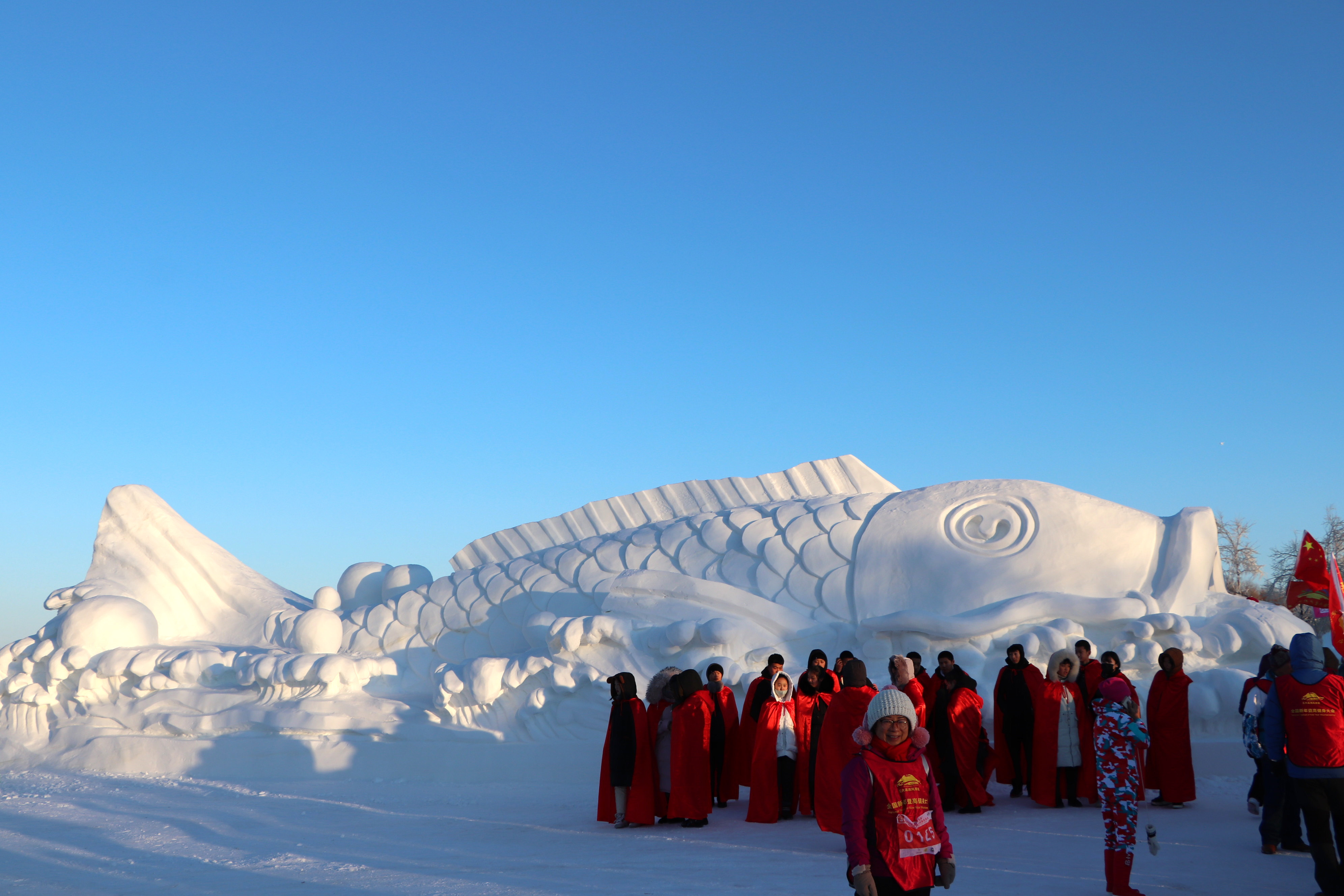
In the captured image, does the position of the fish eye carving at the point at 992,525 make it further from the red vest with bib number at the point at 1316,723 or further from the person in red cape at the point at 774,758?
the red vest with bib number at the point at 1316,723

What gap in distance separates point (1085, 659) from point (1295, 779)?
2012mm

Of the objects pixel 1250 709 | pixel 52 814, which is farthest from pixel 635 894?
pixel 52 814

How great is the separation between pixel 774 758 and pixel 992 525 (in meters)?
3.14

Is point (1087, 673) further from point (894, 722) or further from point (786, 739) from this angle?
point (894, 722)

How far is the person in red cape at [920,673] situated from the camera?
6.46 metres

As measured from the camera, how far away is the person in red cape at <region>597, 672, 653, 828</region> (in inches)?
243

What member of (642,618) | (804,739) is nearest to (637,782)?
(804,739)

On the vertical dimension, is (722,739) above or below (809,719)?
below

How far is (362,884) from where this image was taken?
4.86m

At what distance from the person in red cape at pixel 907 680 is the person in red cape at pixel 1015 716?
0.88 metres

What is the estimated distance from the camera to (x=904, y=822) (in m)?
3.12

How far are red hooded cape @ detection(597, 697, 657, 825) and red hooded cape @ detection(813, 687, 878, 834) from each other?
107 centimetres

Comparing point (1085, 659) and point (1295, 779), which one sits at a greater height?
point (1085, 659)

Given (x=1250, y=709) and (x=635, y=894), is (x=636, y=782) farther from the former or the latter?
(x=1250, y=709)
